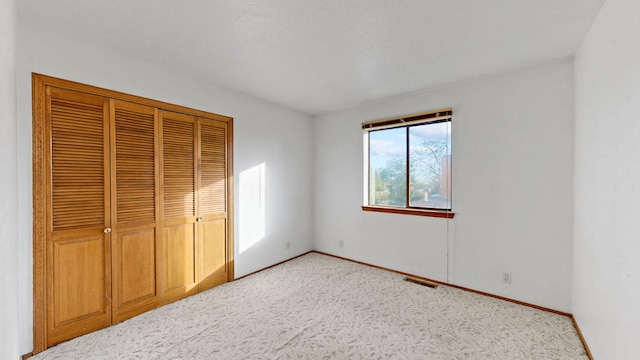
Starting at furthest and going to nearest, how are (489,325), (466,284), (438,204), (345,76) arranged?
(438,204), (466,284), (345,76), (489,325)

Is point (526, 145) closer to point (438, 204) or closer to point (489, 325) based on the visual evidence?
point (438, 204)

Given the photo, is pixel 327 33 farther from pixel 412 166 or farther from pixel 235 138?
pixel 412 166

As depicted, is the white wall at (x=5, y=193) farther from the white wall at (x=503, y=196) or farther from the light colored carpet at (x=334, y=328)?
the white wall at (x=503, y=196)

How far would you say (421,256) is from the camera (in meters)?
3.46

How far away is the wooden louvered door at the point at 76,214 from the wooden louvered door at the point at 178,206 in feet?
1.61

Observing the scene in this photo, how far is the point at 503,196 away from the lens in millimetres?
2879

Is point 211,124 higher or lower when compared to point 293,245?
higher

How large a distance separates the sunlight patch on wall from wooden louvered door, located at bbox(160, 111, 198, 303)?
67 centimetres

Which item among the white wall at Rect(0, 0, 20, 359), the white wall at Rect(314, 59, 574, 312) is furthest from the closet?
the white wall at Rect(314, 59, 574, 312)

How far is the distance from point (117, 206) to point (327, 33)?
2.45 meters

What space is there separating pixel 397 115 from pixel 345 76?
1.14m

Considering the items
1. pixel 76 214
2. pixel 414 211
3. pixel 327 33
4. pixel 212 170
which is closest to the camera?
pixel 327 33

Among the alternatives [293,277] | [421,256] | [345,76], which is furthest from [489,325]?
[345,76]

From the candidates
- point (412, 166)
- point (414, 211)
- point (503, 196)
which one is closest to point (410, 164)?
point (412, 166)
